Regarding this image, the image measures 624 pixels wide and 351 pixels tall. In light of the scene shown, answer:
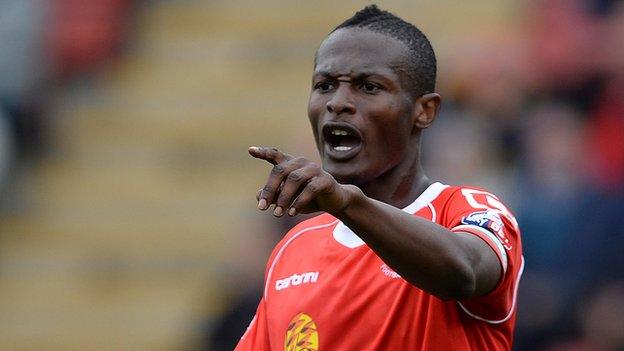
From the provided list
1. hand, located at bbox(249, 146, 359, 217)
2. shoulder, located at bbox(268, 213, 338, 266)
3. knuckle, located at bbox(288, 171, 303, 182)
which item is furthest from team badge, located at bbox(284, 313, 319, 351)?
knuckle, located at bbox(288, 171, 303, 182)

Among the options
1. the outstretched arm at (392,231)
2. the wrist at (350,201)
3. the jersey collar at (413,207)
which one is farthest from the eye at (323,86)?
the wrist at (350,201)

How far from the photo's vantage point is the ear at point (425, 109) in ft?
13.4

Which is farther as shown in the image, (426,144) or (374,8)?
(426,144)

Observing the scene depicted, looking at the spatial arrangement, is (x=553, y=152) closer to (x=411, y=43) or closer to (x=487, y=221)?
(x=411, y=43)

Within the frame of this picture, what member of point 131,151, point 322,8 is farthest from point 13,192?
point 322,8

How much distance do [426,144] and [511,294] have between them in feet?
11.9

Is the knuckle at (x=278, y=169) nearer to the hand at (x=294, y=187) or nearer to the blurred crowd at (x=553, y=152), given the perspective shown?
the hand at (x=294, y=187)

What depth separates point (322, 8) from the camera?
9.73 m

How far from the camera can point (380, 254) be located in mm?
3309

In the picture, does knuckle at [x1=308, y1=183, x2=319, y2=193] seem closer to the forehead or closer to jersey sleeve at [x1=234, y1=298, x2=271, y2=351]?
A: the forehead

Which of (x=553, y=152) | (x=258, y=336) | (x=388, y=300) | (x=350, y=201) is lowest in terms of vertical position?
(x=553, y=152)

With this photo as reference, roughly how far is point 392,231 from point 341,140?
0.76 m

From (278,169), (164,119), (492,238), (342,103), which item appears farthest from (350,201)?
(164,119)

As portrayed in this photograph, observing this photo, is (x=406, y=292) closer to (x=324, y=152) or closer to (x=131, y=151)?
(x=324, y=152)
